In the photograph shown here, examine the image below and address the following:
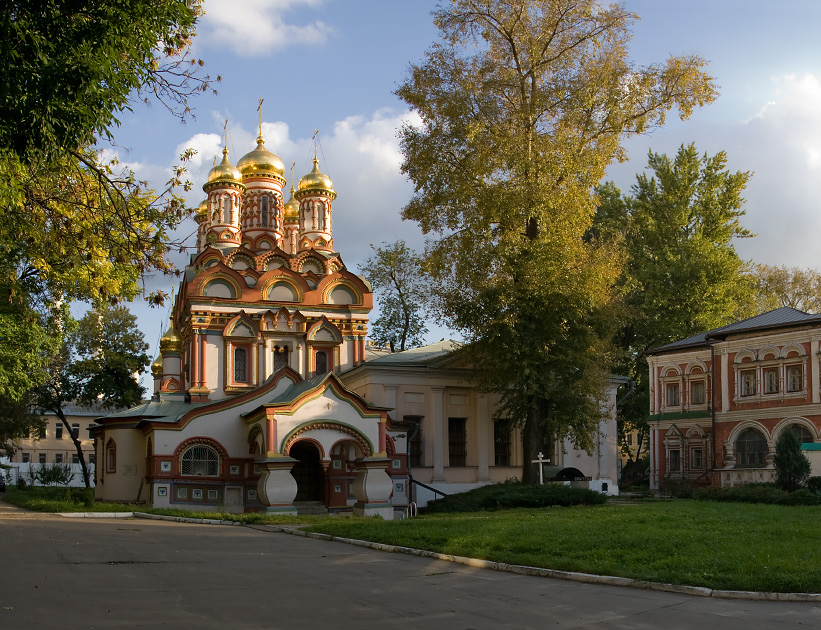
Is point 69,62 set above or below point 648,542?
above

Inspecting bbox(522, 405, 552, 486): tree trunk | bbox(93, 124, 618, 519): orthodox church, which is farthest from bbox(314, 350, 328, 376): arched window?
bbox(522, 405, 552, 486): tree trunk

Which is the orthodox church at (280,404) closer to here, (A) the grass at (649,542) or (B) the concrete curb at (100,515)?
(B) the concrete curb at (100,515)

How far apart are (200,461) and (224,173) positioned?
42.9 ft

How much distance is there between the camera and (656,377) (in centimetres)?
4312

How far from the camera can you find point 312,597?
1068cm

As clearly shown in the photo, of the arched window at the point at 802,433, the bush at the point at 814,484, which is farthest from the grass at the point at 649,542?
the arched window at the point at 802,433

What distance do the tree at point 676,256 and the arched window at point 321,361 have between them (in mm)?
17789

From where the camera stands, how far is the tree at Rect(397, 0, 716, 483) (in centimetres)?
2764

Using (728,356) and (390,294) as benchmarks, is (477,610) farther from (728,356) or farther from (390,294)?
(390,294)

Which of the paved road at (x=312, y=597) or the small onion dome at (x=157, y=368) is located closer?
the paved road at (x=312, y=597)

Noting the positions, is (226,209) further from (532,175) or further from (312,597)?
(312,597)

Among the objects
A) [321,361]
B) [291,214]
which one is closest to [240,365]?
[321,361]

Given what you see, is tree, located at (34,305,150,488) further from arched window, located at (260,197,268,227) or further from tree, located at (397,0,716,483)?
tree, located at (397,0,716,483)

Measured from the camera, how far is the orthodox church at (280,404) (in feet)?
90.1
